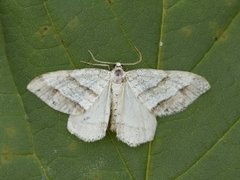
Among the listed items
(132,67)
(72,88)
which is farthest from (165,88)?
(72,88)

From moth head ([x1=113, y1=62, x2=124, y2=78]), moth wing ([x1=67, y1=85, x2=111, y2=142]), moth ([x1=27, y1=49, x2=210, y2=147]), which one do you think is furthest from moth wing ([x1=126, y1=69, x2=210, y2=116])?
moth wing ([x1=67, y1=85, x2=111, y2=142])

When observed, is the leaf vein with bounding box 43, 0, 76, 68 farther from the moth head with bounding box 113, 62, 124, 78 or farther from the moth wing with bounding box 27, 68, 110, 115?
the moth head with bounding box 113, 62, 124, 78

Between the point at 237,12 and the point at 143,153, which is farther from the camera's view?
the point at 143,153

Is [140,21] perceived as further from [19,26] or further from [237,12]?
[19,26]

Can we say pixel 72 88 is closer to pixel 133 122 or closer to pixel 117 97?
pixel 117 97

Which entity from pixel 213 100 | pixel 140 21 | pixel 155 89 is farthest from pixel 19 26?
pixel 213 100

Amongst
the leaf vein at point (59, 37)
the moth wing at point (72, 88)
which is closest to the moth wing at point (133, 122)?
the moth wing at point (72, 88)
